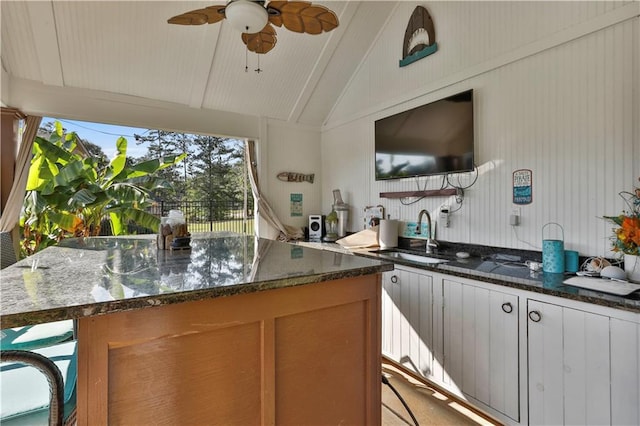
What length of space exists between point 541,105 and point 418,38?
147 centimetres

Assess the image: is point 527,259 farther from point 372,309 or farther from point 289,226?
point 289,226

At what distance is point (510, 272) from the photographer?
2.04m

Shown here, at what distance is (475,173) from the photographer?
8.65 feet

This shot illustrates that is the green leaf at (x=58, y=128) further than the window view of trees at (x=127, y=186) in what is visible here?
Yes

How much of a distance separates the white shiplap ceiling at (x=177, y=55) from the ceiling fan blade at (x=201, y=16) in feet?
3.86

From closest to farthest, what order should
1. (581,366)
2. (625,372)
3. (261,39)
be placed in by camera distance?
(625,372) → (581,366) → (261,39)

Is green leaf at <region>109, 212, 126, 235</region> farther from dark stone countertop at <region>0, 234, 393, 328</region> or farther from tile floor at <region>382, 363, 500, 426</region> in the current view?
tile floor at <region>382, 363, 500, 426</region>

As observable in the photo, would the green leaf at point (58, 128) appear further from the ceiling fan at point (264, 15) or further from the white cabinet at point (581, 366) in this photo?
the white cabinet at point (581, 366)

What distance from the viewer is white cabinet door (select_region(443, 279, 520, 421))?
186 cm

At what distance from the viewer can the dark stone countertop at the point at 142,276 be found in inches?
29.4

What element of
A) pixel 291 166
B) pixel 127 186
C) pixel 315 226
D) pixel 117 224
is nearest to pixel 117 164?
pixel 127 186

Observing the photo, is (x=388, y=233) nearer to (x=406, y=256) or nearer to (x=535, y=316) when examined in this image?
(x=406, y=256)

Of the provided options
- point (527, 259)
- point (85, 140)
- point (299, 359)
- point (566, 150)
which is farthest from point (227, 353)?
point (85, 140)

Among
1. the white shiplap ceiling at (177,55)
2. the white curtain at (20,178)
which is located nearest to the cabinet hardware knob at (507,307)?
the white shiplap ceiling at (177,55)
